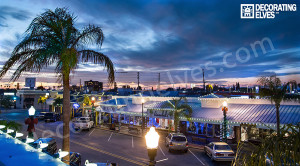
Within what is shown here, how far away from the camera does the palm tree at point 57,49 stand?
324 inches

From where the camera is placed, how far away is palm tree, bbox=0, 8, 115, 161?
823 cm

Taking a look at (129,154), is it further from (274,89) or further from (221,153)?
(274,89)

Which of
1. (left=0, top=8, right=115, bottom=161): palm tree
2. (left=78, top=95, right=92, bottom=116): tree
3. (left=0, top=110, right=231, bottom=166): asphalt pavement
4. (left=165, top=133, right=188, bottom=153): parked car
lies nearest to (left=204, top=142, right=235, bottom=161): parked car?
(left=0, top=110, right=231, bottom=166): asphalt pavement

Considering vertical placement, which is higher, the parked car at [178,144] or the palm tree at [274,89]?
the palm tree at [274,89]

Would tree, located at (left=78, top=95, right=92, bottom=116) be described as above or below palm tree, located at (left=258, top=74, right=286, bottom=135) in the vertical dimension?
below

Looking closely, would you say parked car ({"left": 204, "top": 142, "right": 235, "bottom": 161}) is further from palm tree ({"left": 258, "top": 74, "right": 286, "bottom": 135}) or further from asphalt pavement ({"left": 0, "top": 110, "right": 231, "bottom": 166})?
palm tree ({"left": 258, "top": 74, "right": 286, "bottom": 135})

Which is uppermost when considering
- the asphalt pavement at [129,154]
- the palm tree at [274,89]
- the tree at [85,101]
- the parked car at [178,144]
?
the palm tree at [274,89]

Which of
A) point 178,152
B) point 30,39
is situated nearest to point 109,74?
point 30,39

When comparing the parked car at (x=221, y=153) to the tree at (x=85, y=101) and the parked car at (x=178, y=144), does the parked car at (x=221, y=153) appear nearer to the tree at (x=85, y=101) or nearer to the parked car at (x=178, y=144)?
the parked car at (x=178, y=144)

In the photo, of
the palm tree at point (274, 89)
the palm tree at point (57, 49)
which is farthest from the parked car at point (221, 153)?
the palm tree at point (57, 49)

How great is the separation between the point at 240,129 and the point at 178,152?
726cm

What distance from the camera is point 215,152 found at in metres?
15.1

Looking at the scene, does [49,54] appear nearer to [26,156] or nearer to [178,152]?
[26,156]

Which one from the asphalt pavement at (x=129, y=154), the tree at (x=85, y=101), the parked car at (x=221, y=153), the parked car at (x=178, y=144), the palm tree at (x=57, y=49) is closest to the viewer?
the palm tree at (x=57, y=49)
